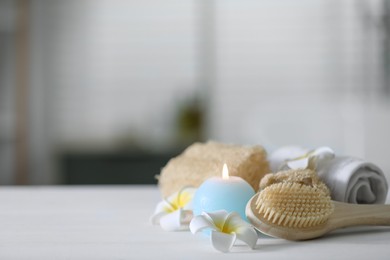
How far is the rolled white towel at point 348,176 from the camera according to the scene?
3.20 feet

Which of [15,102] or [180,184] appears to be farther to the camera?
[15,102]

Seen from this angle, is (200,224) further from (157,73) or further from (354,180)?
(157,73)

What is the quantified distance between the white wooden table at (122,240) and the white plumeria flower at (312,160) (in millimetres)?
154

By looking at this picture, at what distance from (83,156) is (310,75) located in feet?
4.49

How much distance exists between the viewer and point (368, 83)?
153 inches

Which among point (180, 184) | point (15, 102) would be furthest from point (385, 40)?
point (180, 184)

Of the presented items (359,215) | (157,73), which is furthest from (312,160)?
(157,73)

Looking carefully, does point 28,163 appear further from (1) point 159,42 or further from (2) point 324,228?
(2) point 324,228

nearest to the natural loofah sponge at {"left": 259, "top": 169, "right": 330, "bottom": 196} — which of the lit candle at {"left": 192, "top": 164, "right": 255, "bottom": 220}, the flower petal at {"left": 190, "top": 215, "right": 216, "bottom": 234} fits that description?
the lit candle at {"left": 192, "top": 164, "right": 255, "bottom": 220}

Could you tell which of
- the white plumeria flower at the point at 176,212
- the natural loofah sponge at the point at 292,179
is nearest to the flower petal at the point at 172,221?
the white plumeria flower at the point at 176,212

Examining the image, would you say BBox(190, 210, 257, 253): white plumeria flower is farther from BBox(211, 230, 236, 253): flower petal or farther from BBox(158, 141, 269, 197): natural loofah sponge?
BBox(158, 141, 269, 197): natural loofah sponge

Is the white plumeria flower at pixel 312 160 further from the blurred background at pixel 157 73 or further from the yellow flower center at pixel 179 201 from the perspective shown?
the blurred background at pixel 157 73

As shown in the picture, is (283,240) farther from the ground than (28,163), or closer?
farther from the ground

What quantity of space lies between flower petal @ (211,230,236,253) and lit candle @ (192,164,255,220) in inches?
A: 4.8
